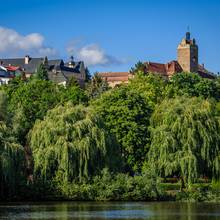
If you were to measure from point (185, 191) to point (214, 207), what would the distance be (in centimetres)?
651

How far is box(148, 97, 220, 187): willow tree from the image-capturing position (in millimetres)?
51531

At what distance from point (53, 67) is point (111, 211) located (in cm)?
12227

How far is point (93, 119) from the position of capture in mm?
51906

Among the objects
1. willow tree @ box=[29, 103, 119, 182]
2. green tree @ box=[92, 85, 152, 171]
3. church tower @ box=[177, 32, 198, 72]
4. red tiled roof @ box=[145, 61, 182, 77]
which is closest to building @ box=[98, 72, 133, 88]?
red tiled roof @ box=[145, 61, 182, 77]

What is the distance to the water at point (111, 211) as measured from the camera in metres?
36.4

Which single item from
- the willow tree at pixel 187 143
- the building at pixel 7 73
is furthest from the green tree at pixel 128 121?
the building at pixel 7 73

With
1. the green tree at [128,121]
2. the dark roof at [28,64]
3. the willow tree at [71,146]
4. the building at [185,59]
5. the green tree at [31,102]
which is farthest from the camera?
the dark roof at [28,64]

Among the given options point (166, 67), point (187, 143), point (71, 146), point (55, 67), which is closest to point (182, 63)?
point (166, 67)

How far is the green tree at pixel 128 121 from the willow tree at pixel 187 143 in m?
5.06

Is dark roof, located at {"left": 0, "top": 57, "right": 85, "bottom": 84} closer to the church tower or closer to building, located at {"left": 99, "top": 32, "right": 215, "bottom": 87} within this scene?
building, located at {"left": 99, "top": 32, "right": 215, "bottom": 87}

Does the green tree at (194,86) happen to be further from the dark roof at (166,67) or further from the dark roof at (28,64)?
the dark roof at (28,64)

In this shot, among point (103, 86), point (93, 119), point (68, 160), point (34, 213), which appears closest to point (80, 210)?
point (34, 213)

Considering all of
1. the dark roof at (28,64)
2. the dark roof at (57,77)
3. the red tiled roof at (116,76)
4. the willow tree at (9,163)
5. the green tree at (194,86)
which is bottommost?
the willow tree at (9,163)

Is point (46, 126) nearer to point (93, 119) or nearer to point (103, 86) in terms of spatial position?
point (93, 119)
